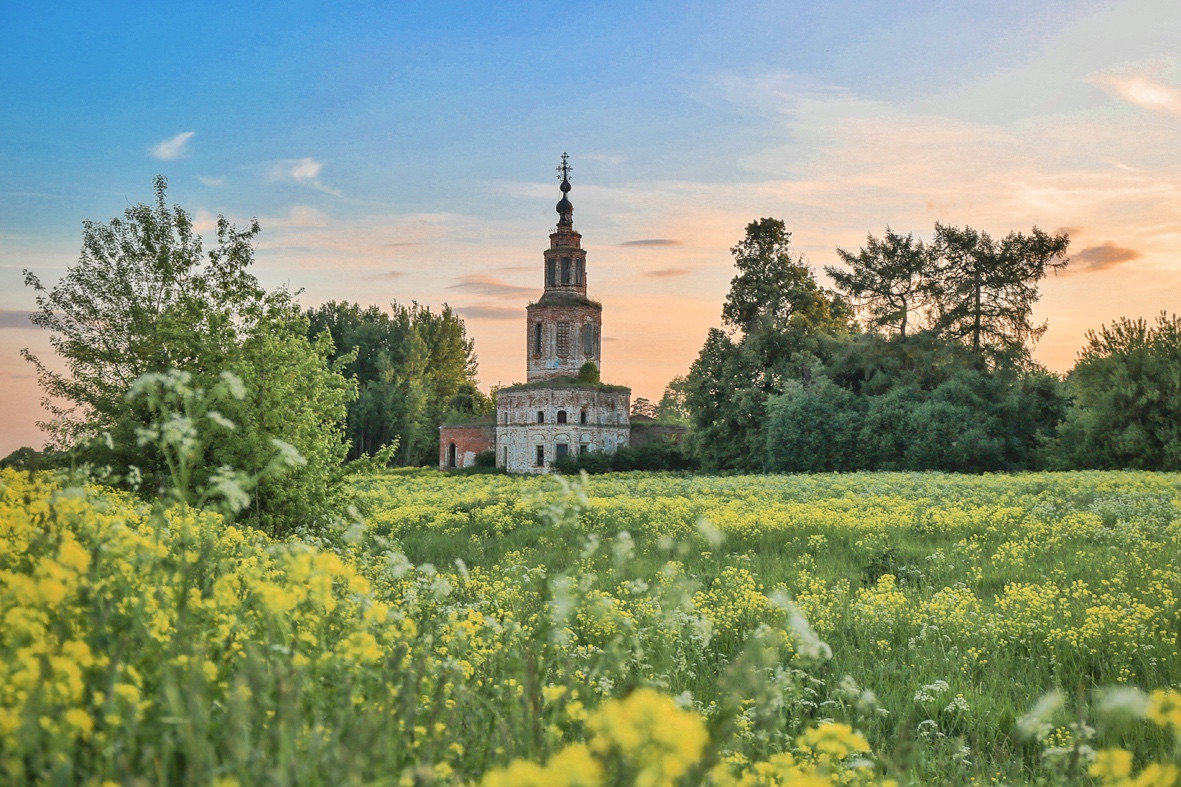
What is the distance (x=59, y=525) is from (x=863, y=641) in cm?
686

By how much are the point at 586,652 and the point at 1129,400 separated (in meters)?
38.6

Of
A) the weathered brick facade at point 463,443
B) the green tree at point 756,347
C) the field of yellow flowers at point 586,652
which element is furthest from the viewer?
the weathered brick facade at point 463,443

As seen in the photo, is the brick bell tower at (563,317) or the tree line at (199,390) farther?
the brick bell tower at (563,317)

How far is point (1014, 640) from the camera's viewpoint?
28.2 ft

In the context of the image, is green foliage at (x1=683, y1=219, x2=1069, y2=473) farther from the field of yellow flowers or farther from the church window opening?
the field of yellow flowers

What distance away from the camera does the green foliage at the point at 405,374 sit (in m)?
73.6

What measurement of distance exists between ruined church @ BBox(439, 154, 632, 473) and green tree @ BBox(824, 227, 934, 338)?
17.7 meters

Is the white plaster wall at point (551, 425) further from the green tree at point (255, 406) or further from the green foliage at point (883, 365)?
the green tree at point (255, 406)

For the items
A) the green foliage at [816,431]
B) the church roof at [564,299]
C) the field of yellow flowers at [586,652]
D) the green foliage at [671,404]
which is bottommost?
the field of yellow flowers at [586,652]

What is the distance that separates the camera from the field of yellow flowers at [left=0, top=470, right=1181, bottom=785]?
9.00 feet

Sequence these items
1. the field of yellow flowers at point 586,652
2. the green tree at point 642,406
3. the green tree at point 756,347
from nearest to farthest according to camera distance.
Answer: the field of yellow flowers at point 586,652
the green tree at point 756,347
the green tree at point 642,406

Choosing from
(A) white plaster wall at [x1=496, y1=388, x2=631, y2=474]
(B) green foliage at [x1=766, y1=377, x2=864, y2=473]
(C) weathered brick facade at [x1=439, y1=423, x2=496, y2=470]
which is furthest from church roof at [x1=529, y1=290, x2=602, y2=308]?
(B) green foliage at [x1=766, y1=377, x2=864, y2=473]

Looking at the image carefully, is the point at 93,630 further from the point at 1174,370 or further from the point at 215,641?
the point at 1174,370

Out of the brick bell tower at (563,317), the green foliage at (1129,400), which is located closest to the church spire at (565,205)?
the brick bell tower at (563,317)
